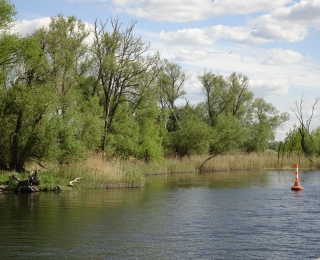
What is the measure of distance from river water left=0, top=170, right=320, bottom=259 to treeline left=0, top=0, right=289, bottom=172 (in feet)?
23.3

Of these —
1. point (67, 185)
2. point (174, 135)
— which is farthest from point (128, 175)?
point (174, 135)

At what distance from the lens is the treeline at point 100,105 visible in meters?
38.3

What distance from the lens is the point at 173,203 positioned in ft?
96.3

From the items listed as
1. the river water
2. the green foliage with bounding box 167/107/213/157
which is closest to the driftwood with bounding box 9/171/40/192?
the river water

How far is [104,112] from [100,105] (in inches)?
85.5

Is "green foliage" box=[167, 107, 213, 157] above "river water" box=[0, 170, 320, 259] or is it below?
above

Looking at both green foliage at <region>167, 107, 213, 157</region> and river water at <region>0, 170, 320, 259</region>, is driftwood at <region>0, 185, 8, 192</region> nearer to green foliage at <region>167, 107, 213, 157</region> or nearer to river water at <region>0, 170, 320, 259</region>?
river water at <region>0, 170, 320, 259</region>

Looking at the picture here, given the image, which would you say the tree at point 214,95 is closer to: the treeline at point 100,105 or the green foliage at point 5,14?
the treeline at point 100,105

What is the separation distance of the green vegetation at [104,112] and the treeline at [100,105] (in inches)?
3.4

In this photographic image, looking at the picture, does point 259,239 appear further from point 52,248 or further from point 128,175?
point 128,175

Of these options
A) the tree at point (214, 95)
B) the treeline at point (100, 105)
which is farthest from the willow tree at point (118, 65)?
the tree at point (214, 95)

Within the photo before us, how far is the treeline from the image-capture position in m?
38.3

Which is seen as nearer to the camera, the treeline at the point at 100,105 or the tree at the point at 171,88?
the treeline at the point at 100,105

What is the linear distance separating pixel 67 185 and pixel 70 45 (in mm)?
19780
